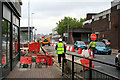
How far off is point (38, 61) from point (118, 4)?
28397 millimetres

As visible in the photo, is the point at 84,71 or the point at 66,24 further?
the point at 66,24

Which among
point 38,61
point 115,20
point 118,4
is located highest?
point 118,4

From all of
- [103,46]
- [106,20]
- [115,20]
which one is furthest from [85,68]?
[106,20]

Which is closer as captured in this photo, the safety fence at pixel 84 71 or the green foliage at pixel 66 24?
the safety fence at pixel 84 71

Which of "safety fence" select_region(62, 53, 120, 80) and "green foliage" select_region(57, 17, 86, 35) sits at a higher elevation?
"green foliage" select_region(57, 17, 86, 35)

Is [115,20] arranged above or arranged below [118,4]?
below

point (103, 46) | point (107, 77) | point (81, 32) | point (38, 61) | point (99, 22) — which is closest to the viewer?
point (107, 77)

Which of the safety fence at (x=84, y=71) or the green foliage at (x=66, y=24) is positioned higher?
the green foliage at (x=66, y=24)

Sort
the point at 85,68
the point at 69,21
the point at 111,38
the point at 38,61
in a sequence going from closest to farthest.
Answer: the point at 85,68, the point at 38,61, the point at 111,38, the point at 69,21

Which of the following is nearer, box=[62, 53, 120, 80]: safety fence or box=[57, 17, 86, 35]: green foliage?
box=[62, 53, 120, 80]: safety fence

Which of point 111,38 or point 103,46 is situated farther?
point 111,38

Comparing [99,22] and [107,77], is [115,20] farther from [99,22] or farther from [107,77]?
[107,77]

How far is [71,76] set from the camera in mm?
7207

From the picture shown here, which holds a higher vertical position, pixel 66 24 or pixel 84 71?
pixel 66 24
